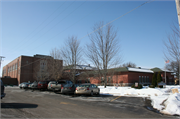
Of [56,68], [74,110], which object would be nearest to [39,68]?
[56,68]

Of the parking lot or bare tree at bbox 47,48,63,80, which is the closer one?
the parking lot

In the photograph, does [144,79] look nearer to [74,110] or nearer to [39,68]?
[39,68]

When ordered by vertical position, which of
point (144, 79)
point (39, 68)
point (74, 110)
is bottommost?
point (74, 110)

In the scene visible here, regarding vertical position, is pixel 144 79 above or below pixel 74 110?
above

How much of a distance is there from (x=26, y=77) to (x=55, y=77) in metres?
24.6

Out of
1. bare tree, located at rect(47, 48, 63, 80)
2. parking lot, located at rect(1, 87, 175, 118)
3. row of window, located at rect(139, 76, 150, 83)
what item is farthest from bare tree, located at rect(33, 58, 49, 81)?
parking lot, located at rect(1, 87, 175, 118)

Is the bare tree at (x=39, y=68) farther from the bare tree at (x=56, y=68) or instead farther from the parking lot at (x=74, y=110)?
the parking lot at (x=74, y=110)

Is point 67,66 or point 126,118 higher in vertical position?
point 67,66

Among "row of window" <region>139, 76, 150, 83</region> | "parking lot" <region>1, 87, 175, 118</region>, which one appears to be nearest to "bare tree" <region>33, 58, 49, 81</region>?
"row of window" <region>139, 76, 150, 83</region>

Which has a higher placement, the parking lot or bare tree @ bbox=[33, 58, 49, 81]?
bare tree @ bbox=[33, 58, 49, 81]

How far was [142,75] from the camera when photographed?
1668 inches

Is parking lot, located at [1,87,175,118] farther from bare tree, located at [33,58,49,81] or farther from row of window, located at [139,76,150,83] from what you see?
bare tree, located at [33,58,49,81]

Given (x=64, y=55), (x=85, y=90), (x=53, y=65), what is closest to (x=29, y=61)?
(x=53, y=65)

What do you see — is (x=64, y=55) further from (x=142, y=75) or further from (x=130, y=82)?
(x=142, y=75)
